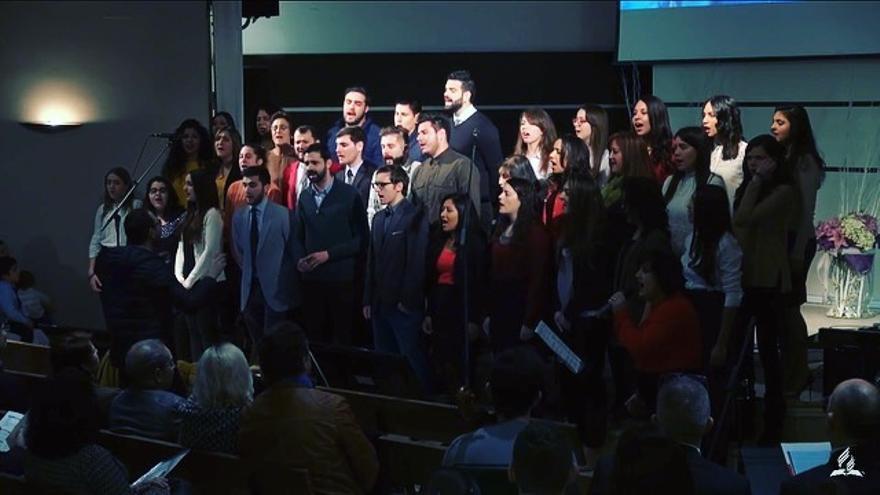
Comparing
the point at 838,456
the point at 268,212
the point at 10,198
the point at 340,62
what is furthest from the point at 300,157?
the point at 838,456

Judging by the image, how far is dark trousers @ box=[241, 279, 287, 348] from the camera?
7.05 metres

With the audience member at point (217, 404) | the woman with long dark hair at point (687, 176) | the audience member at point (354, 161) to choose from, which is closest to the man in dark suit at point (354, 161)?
the audience member at point (354, 161)

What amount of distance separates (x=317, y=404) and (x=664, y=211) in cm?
230

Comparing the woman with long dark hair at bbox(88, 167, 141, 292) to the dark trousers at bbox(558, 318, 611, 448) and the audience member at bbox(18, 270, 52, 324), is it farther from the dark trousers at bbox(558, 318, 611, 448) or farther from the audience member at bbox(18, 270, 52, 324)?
the dark trousers at bbox(558, 318, 611, 448)

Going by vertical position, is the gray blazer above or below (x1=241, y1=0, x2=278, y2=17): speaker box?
below

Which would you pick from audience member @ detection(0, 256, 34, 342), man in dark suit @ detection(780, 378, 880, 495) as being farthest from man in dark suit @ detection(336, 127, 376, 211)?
man in dark suit @ detection(780, 378, 880, 495)

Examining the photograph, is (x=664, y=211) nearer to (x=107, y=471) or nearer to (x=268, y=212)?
(x=268, y=212)

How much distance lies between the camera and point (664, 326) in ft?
17.2

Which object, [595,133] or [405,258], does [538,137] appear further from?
[405,258]

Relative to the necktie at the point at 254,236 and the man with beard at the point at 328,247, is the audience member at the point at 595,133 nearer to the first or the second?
the man with beard at the point at 328,247

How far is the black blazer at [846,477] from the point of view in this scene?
11.0ft

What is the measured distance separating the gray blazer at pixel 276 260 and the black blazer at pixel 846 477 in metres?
3.83

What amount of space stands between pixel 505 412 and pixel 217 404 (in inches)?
41.0

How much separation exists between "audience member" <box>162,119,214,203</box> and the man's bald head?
494 cm
